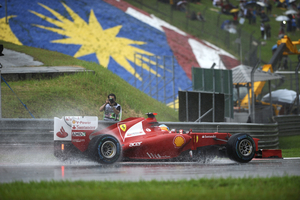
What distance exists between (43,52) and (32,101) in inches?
268

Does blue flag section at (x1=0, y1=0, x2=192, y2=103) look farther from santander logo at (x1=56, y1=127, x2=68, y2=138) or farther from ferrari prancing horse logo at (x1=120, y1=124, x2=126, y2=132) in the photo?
santander logo at (x1=56, y1=127, x2=68, y2=138)

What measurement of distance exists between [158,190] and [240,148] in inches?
180

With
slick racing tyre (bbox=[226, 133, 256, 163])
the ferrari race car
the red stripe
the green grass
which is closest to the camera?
the green grass

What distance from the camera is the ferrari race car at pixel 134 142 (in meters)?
7.81

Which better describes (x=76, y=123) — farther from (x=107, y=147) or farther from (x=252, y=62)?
(x=252, y=62)

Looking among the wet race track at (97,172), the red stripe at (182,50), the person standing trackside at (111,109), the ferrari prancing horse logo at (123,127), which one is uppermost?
the red stripe at (182,50)

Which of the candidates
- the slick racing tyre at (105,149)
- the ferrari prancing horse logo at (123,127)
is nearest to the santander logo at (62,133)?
the slick racing tyre at (105,149)

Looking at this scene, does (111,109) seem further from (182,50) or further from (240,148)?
(182,50)

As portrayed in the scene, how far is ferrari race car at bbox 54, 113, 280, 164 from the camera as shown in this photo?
25.6 feet

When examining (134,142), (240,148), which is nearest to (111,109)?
(134,142)

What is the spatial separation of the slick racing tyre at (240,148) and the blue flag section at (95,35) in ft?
65.1

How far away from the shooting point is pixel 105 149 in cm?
782

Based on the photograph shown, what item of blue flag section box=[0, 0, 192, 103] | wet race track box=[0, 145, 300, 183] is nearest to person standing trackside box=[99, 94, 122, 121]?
wet race track box=[0, 145, 300, 183]

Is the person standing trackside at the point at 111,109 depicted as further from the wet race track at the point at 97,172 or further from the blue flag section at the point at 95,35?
the blue flag section at the point at 95,35
